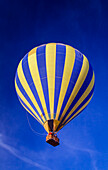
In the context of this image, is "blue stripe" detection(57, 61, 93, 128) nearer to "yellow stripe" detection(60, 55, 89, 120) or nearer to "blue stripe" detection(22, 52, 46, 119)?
"yellow stripe" detection(60, 55, 89, 120)

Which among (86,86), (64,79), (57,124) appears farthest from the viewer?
(86,86)

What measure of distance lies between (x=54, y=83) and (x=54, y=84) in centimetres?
8

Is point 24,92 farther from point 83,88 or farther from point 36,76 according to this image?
point 83,88

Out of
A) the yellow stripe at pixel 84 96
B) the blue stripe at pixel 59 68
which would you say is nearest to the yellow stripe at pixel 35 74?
the blue stripe at pixel 59 68

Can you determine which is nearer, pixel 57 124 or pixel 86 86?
pixel 57 124

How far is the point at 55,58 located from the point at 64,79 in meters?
2.01

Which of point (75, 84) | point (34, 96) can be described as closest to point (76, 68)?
point (75, 84)

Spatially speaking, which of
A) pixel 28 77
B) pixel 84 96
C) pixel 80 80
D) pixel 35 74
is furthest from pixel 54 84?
pixel 84 96

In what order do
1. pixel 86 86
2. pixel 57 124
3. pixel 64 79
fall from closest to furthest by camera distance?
1. pixel 57 124
2. pixel 64 79
3. pixel 86 86

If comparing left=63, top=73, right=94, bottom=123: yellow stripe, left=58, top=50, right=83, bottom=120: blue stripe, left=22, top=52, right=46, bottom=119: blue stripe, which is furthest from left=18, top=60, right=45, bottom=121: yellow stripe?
left=63, top=73, right=94, bottom=123: yellow stripe

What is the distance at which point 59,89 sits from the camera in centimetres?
1781

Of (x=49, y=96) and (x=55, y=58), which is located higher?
(x=55, y=58)

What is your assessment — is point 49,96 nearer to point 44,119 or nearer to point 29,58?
point 44,119

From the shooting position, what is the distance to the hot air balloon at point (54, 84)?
17.3m
